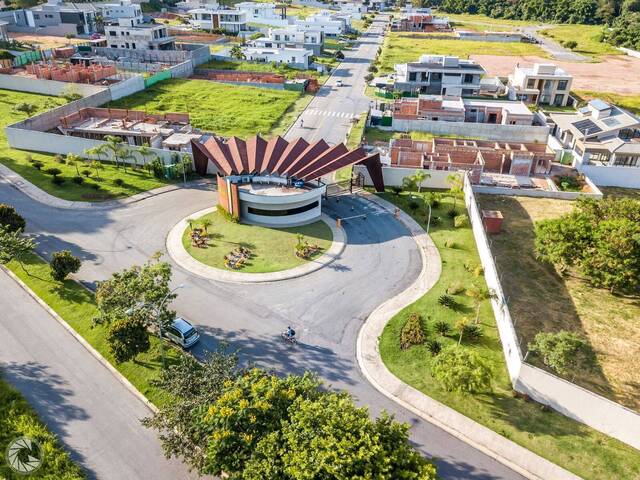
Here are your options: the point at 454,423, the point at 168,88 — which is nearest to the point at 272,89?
the point at 168,88

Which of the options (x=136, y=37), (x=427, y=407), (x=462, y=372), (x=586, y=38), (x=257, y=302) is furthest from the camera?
(x=586, y=38)

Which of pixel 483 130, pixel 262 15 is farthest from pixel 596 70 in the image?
pixel 262 15

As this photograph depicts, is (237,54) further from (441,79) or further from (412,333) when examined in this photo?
(412,333)

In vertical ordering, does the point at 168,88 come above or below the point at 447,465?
above

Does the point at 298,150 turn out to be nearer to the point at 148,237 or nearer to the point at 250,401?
the point at 148,237

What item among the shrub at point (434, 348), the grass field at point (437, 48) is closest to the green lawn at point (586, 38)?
the grass field at point (437, 48)

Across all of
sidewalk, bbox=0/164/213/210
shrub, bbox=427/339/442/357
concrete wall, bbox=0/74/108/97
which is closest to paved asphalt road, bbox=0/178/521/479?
sidewalk, bbox=0/164/213/210
